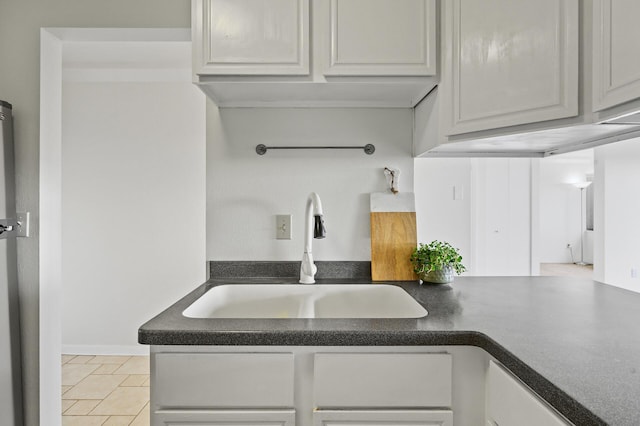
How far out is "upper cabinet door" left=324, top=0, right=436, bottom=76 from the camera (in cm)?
148

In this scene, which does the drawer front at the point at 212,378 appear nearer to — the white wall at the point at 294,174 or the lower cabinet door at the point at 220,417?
the lower cabinet door at the point at 220,417

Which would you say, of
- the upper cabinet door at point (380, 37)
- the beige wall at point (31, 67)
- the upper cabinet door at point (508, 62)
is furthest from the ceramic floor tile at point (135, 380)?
the upper cabinet door at point (508, 62)

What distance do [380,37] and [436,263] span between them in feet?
2.96

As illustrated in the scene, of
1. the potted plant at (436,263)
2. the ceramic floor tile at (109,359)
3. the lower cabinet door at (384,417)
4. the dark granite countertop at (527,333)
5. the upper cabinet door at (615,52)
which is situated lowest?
the ceramic floor tile at (109,359)

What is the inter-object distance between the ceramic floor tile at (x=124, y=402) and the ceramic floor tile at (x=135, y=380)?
8cm

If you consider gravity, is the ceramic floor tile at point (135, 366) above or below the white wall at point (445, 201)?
below

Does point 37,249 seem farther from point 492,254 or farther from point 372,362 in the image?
point 492,254

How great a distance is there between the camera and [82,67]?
11.5 ft

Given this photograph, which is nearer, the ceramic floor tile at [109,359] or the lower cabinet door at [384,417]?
the lower cabinet door at [384,417]

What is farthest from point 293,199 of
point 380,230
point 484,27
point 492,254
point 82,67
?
point 82,67

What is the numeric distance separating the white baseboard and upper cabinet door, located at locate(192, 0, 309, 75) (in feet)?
9.51

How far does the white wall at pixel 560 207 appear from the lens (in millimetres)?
6559

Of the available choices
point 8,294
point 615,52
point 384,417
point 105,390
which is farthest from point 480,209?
point 8,294

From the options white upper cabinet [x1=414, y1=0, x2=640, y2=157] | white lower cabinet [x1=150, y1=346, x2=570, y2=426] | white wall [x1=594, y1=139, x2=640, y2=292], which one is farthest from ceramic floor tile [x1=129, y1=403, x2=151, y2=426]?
white wall [x1=594, y1=139, x2=640, y2=292]
